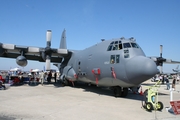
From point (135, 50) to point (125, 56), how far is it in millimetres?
704

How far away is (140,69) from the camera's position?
334 inches

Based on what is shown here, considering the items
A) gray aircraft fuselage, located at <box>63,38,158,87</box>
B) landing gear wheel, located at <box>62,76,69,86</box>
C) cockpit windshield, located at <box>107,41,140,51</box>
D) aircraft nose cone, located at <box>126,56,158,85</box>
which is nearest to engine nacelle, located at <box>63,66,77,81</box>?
landing gear wheel, located at <box>62,76,69,86</box>

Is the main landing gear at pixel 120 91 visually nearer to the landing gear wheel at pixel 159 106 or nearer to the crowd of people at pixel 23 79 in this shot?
the landing gear wheel at pixel 159 106

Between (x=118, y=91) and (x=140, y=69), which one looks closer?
(x=140, y=69)

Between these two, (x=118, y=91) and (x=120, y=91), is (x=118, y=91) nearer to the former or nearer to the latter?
(x=118, y=91)

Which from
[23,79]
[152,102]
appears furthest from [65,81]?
[152,102]

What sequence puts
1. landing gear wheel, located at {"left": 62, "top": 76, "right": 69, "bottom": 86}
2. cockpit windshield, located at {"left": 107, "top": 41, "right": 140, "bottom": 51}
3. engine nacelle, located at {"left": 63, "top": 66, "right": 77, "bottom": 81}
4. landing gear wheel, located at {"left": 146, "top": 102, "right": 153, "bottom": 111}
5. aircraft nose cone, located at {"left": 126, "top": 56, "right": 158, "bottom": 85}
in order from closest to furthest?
landing gear wheel, located at {"left": 146, "top": 102, "right": 153, "bottom": 111} < aircraft nose cone, located at {"left": 126, "top": 56, "right": 158, "bottom": 85} < cockpit windshield, located at {"left": 107, "top": 41, "right": 140, "bottom": 51} < engine nacelle, located at {"left": 63, "top": 66, "right": 77, "bottom": 81} < landing gear wheel, located at {"left": 62, "top": 76, "right": 69, "bottom": 86}

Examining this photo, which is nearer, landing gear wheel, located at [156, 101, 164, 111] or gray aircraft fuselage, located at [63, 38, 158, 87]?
landing gear wheel, located at [156, 101, 164, 111]

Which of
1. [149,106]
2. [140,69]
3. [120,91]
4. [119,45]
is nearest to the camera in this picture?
[149,106]

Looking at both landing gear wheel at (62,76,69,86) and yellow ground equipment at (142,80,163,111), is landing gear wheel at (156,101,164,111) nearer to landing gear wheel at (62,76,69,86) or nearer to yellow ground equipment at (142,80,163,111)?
yellow ground equipment at (142,80,163,111)

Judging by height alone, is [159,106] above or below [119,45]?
below

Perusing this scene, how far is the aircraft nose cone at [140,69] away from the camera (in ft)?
27.3

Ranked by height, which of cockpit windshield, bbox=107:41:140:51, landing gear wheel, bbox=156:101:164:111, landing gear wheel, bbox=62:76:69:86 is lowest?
landing gear wheel, bbox=156:101:164:111

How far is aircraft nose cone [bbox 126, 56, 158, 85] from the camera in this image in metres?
8.34
